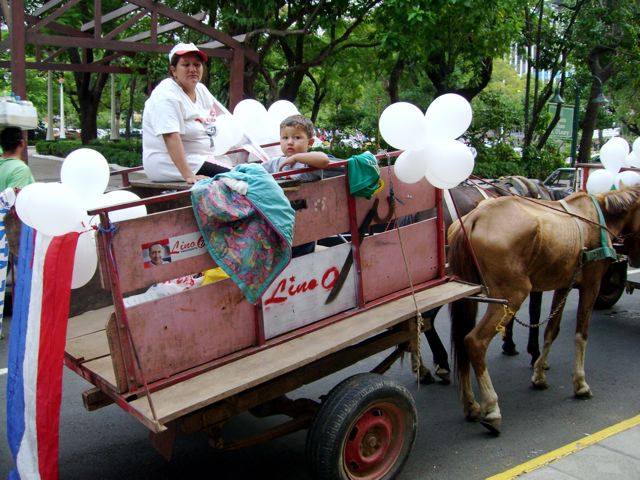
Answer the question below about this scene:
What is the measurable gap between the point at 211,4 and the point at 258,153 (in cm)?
953

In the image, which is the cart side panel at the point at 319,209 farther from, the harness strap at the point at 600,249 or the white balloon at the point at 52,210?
the harness strap at the point at 600,249

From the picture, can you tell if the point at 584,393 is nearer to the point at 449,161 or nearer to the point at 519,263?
the point at 519,263

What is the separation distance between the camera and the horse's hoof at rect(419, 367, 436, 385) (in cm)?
551

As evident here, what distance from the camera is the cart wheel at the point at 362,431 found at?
3.36 m

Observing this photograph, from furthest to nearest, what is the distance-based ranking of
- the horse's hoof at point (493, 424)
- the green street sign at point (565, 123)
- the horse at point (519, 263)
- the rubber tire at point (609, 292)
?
the green street sign at point (565, 123), the rubber tire at point (609, 292), the horse at point (519, 263), the horse's hoof at point (493, 424)

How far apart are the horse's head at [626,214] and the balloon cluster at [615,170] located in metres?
0.57

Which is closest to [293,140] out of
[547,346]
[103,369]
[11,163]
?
[103,369]

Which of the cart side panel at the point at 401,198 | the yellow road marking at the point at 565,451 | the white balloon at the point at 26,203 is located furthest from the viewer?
the yellow road marking at the point at 565,451

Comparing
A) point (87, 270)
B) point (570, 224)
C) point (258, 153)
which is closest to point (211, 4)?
point (258, 153)

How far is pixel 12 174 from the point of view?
16.9 ft

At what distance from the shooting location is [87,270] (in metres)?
3.34

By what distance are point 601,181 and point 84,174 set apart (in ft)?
15.9

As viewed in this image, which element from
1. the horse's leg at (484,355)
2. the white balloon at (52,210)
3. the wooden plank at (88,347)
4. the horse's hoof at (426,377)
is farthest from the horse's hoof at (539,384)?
the white balloon at (52,210)

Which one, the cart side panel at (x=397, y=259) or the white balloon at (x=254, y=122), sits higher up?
the white balloon at (x=254, y=122)
